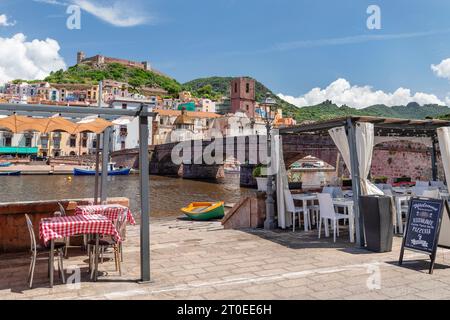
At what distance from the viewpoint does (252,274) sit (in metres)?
4.77

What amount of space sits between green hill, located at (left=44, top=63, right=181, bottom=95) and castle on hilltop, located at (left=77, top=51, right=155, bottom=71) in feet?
9.32

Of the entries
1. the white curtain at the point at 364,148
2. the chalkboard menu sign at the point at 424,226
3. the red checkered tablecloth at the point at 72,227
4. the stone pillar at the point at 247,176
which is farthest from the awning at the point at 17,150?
the chalkboard menu sign at the point at 424,226

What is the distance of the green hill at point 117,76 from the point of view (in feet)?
367

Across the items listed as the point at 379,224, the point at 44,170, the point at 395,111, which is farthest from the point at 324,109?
the point at 379,224

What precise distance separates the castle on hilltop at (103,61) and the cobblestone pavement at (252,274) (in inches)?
5118

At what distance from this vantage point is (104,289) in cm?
415

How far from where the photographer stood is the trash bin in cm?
599

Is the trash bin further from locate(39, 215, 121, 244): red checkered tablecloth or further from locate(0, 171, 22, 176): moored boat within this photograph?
locate(0, 171, 22, 176): moored boat

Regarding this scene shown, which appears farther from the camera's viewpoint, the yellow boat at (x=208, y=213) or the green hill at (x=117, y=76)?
the green hill at (x=117, y=76)

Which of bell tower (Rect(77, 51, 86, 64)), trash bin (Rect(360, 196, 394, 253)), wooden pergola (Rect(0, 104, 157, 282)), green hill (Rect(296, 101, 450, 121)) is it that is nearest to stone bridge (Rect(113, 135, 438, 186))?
trash bin (Rect(360, 196, 394, 253))

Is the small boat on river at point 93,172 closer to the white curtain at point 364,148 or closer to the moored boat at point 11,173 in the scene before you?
the moored boat at point 11,173

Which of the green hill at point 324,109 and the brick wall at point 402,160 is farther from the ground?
the green hill at point 324,109
